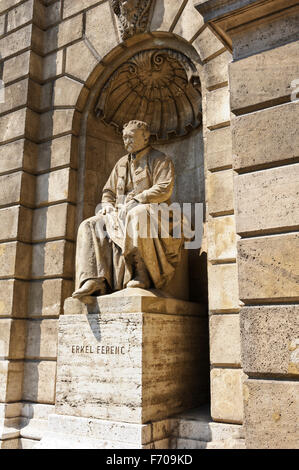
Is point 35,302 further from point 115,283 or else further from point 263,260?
point 263,260

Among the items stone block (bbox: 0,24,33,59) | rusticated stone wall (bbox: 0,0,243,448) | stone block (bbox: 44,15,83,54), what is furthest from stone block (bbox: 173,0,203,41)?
stone block (bbox: 0,24,33,59)

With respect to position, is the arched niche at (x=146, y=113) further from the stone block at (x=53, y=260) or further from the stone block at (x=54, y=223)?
the stone block at (x=53, y=260)

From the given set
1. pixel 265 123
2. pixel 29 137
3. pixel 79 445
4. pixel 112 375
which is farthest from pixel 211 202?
pixel 29 137

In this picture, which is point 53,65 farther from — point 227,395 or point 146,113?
point 227,395

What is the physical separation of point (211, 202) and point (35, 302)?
10.7 ft

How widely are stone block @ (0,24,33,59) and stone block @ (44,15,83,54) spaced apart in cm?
32

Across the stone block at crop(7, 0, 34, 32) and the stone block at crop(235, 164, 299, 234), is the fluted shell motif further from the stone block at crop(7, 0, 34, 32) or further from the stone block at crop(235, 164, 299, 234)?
the stone block at crop(235, 164, 299, 234)

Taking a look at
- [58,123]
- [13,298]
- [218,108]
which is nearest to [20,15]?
[58,123]

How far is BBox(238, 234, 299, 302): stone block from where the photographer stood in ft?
10.8

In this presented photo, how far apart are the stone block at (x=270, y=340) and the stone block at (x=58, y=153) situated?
15.0 ft

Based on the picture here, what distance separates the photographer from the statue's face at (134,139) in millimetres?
5938

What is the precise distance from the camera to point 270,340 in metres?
3.31

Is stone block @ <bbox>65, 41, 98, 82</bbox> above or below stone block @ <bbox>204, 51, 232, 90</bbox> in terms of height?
above

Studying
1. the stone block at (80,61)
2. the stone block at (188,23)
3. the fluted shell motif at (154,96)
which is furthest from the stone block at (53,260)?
the stone block at (188,23)
